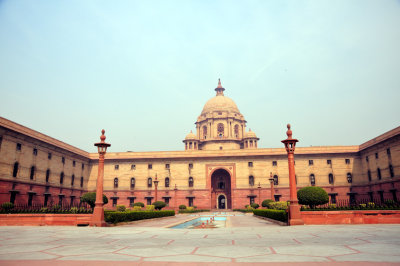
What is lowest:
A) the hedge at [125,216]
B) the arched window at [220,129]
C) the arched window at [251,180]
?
the hedge at [125,216]

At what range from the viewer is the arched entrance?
41.2 meters

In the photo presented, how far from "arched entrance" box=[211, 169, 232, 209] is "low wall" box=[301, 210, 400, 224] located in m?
28.4

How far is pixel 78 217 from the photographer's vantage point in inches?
544

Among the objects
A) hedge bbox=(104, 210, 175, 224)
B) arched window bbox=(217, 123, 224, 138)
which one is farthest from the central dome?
hedge bbox=(104, 210, 175, 224)

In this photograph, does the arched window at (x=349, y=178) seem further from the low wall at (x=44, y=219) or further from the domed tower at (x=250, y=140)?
the low wall at (x=44, y=219)

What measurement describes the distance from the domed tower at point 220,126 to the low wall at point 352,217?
35186mm

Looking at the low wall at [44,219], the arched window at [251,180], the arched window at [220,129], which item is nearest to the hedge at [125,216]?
the low wall at [44,219]

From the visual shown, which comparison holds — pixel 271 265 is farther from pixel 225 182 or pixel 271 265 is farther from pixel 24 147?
pixel 225 182

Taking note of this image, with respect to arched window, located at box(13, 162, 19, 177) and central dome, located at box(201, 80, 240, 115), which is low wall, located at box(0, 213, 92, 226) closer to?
arched window, located at box(13, 162, 19, 177)

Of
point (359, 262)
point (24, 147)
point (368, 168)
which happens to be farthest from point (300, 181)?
point (359, 262)

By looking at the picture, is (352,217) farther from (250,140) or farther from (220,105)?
(220,105)

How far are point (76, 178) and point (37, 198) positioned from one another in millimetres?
8162

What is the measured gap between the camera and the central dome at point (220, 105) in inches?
2034

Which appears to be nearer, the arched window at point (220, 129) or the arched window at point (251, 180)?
the arched window at point (251, 180)
